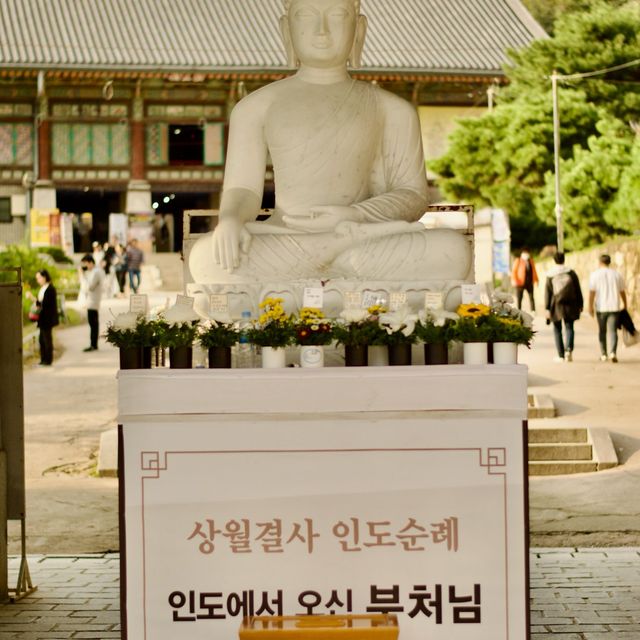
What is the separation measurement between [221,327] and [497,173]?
746 inches

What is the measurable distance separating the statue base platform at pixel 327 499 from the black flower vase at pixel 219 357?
224 millimetres

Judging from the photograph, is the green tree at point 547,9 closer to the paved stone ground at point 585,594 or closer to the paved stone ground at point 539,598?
the paved stone ground at point 585,594

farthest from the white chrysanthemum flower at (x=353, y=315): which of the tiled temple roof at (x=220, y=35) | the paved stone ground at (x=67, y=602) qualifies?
the tiled temple roof at (x=220, y=35)

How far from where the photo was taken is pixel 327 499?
4.22 meters

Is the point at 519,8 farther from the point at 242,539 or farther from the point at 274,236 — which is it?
the point at 242,539

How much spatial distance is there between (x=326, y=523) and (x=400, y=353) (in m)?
0.63

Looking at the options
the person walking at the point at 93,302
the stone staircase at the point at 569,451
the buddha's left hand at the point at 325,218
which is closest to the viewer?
the buddha's left hand at the point at 325,218

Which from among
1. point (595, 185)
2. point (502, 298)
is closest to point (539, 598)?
point (502, 298)

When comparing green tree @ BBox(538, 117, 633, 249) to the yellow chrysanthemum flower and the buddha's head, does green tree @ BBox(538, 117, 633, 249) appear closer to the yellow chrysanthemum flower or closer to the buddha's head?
the buddha's head

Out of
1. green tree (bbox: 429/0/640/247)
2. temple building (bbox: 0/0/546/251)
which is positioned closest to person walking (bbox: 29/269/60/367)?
green tree (bbox: 429/0/640/247)

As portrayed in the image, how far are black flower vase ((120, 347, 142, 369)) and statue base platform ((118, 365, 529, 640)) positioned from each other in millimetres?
138

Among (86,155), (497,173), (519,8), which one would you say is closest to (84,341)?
(497,173)

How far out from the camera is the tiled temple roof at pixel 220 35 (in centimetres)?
2598

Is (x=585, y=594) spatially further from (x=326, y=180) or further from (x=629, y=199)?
(x=629, y=199)
